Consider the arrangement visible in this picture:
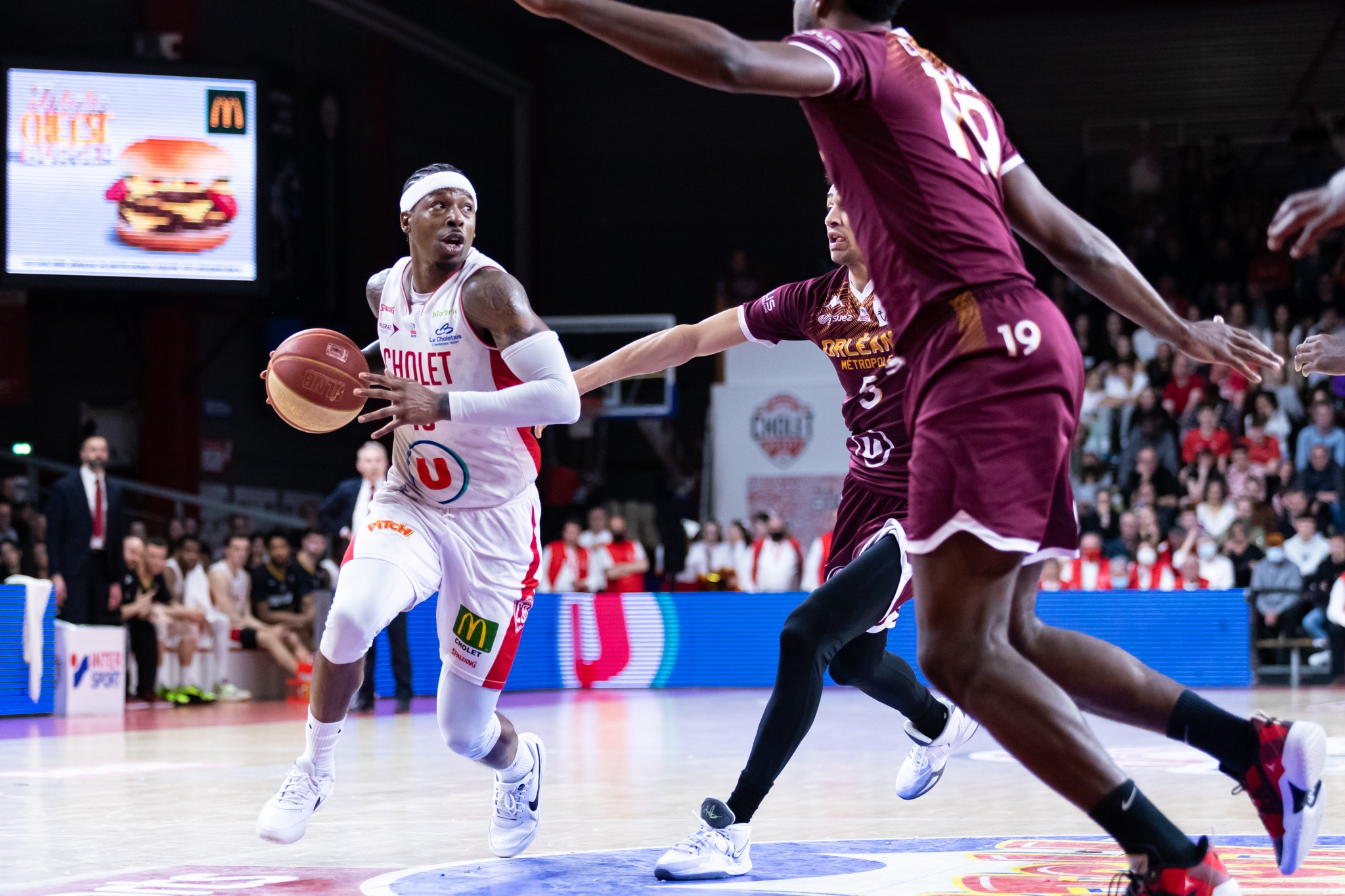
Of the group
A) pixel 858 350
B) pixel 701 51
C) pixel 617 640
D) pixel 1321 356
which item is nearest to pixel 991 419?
pixel 701 51

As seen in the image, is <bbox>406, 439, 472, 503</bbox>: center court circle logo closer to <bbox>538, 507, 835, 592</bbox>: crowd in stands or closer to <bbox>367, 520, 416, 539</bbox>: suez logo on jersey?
<bbox>367, 520, 416, 539</bbox>: suez logo on jersey

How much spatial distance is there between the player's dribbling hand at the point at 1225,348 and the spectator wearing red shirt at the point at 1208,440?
14.2m

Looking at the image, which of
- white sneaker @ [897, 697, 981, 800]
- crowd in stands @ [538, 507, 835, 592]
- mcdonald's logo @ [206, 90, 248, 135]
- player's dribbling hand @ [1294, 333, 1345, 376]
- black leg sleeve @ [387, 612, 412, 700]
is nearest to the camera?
player's dribbling hand @ [1294, 333, 1345, 376]

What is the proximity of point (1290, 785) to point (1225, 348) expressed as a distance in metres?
0.99

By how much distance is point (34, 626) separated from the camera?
11930 millimetres

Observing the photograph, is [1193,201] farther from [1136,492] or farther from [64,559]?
[64,559]

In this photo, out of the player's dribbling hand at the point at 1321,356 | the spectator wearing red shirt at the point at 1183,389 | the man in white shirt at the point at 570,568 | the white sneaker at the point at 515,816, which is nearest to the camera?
the player's dribbling hand at the point at 1321,356

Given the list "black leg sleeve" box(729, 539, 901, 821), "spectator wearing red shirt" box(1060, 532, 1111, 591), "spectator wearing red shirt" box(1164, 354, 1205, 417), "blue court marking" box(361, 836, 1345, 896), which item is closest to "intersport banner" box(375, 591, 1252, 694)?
"spectator wearing red shirt" box(1060, 532, 1111, 591)

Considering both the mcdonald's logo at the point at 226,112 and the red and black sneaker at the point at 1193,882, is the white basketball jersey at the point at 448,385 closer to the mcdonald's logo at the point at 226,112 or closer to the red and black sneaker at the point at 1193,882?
the red and black sneaker at the point at 1193,882

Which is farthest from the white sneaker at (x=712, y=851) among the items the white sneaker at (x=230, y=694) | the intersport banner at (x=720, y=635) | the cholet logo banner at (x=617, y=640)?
the cholet logo banner at (x=617, y=640)

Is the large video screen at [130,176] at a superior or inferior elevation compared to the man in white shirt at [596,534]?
superior

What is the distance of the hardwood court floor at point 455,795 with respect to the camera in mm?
4812

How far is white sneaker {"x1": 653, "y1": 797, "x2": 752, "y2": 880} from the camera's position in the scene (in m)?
4.19

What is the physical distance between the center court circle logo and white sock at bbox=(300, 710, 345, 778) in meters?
0.80
